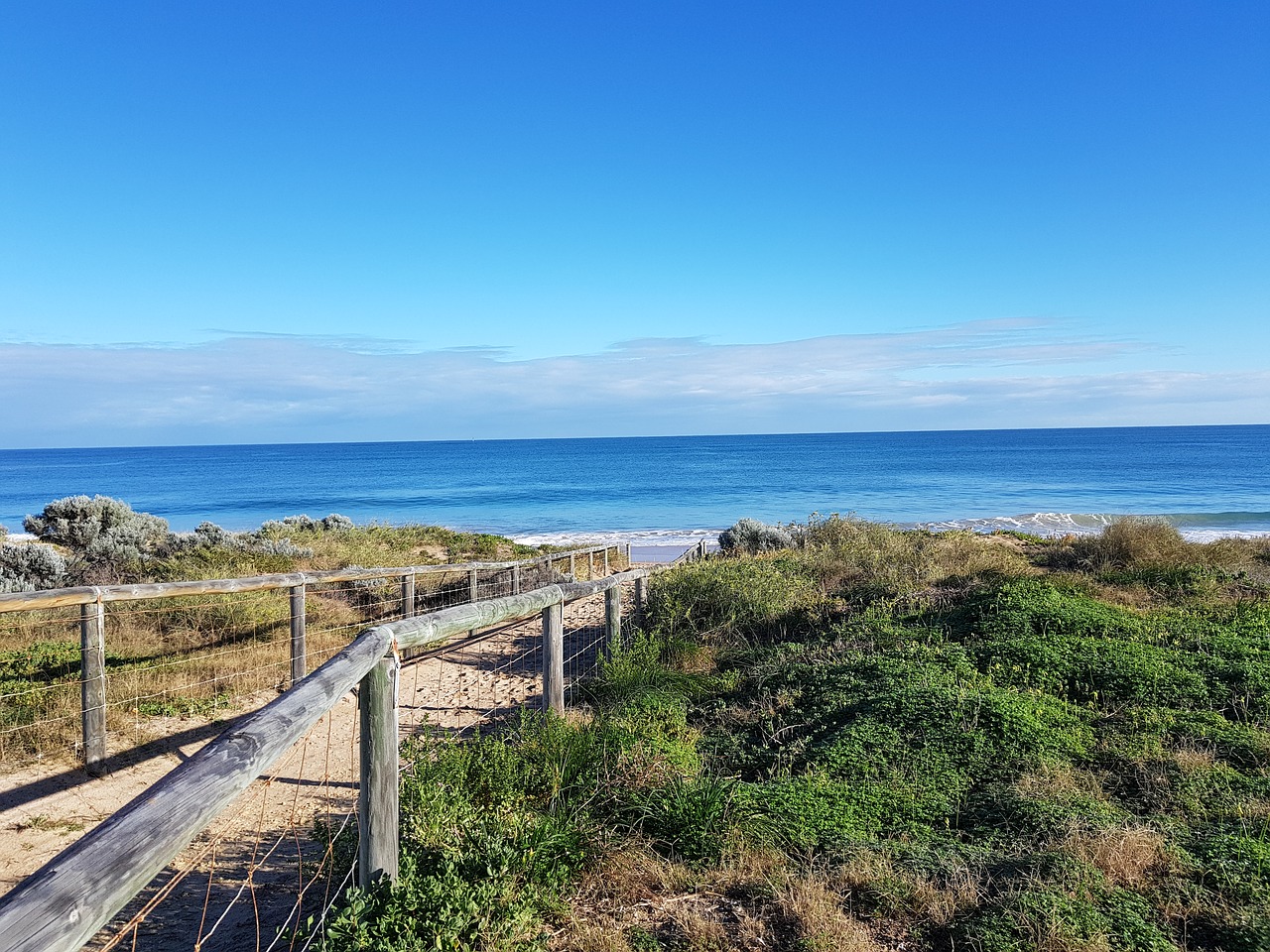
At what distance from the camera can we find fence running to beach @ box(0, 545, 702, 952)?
153 cm

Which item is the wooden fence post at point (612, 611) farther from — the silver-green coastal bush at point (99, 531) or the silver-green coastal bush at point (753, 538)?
the silver-green coastal bush at point (753, 538)

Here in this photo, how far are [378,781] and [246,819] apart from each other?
2.66m

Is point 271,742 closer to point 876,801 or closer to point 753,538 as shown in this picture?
point 876,801

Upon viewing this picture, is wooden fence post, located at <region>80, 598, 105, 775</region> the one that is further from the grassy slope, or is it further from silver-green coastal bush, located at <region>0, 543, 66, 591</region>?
silver-green coastal bush, located at <region>0, 543, 66, 591</region>

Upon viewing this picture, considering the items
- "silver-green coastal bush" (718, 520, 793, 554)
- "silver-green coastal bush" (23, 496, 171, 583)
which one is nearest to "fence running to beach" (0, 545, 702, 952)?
"silver-green coastal bush" (23, 496, 171, 583)

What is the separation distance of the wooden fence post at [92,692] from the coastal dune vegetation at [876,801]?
3.03 m

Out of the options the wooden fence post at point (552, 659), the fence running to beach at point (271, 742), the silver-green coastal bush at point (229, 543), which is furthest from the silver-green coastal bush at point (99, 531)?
the wooden fence post at point (552, 659)

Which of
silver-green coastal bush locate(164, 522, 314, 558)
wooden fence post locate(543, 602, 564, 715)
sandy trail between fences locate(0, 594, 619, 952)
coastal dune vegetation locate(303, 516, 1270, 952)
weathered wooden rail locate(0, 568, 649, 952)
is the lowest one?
sandy trail between fences locate(0, 594, 619, 952)

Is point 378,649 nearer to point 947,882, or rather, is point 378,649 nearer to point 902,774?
point 947,882

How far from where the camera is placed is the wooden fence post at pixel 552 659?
5.28 m

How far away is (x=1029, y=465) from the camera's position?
71.8 m

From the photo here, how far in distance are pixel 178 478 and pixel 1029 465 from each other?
251 ft

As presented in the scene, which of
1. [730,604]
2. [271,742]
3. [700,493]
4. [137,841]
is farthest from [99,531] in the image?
[700,493]

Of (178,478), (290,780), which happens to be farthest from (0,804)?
(178,478)
